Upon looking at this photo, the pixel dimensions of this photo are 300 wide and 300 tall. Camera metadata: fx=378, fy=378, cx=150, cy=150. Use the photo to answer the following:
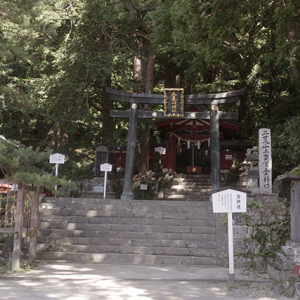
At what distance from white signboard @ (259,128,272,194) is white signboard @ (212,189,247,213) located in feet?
20.8

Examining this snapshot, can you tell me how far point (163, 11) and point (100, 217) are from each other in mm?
7805

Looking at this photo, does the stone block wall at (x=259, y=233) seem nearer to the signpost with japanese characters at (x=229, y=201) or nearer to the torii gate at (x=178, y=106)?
the signpost with japanese characters at (x=229, y=201)

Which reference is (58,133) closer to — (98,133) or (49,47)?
(98,133)

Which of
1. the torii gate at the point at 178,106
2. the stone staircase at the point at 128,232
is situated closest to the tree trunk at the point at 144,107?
the torii gate at the point at 178,106

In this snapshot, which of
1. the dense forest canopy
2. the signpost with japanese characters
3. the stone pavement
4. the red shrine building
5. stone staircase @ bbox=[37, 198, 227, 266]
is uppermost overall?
the dense forest canopy

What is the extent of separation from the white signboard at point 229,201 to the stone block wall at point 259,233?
2.44 m

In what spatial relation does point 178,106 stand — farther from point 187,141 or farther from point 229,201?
point 187,141

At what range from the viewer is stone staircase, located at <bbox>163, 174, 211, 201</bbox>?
18.2m

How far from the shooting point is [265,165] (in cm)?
1273

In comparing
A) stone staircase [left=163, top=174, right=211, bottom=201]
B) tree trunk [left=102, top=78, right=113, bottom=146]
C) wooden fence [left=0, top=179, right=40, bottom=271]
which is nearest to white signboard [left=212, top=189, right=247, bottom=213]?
wooden fence [left=0, top=179, right=40, bottom=271]

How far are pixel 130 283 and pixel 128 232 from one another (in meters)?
3.17

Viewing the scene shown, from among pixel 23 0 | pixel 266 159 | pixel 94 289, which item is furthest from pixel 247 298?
pixel 23 0

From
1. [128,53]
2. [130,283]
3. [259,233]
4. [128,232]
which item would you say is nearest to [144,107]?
[128,53]

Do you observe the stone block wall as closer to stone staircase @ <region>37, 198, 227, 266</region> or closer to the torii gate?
stone staircase @ <region>37, 198, 227, 266</region>
